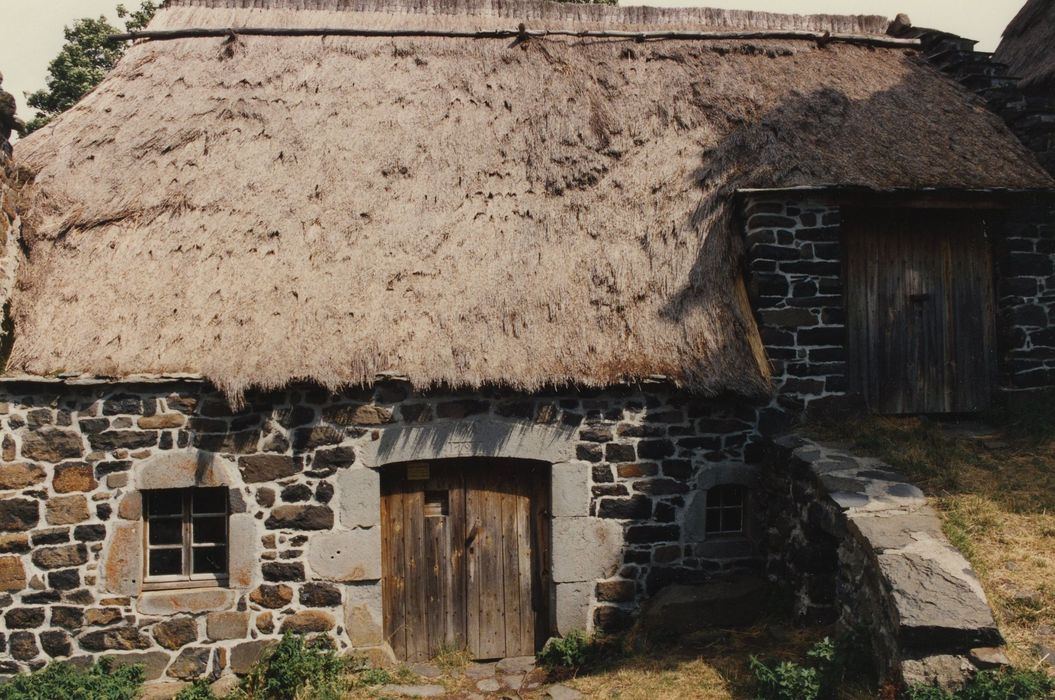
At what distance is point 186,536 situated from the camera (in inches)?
271

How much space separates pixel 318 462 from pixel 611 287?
332 cm

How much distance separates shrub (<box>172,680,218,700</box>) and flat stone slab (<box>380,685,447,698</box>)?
1434 millimetres

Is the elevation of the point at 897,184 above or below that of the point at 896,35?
below

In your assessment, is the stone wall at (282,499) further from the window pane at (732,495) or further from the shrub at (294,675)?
the window pane at (732,495)

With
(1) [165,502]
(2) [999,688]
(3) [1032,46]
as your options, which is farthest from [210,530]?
(3) [1032,46]

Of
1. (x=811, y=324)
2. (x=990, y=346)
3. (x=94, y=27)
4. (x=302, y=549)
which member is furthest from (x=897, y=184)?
(x=94, y=27)

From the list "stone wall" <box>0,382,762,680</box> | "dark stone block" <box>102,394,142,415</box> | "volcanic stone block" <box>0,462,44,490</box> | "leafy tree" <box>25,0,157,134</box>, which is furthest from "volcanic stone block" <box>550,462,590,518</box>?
"leafy tree" <box>25,0,157,134</box>

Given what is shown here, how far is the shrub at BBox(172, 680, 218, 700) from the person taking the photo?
6297 mm

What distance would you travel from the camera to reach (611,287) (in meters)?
7.70

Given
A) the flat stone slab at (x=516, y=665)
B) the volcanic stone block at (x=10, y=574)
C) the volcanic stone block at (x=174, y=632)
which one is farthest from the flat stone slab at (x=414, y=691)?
the volcanic stone block at (x=10, y=574)

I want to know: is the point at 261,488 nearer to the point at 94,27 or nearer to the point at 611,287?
the point at 611,287

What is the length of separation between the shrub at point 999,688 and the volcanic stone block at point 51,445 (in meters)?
6.76

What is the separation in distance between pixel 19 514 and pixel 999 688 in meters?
7.55

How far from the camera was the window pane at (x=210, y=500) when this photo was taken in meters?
6.93
